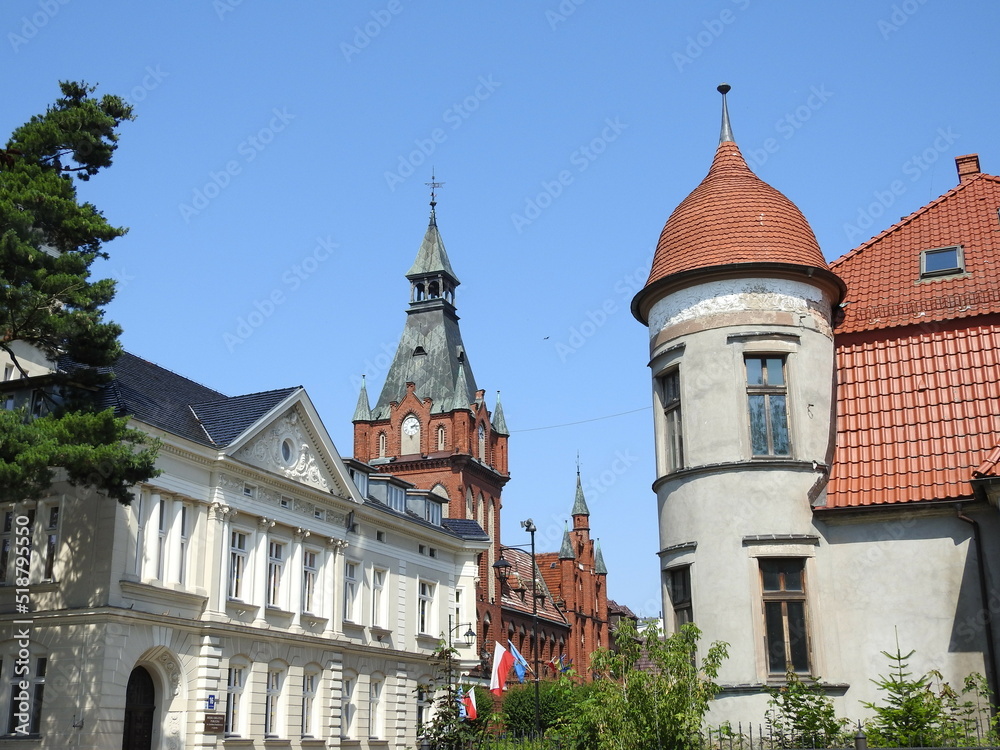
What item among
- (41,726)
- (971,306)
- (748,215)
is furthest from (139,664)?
(971,306)

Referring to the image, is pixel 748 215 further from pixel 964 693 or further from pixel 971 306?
pixel 964 693

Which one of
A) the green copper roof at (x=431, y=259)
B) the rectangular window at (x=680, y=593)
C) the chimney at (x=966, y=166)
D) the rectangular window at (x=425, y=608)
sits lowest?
the rectangular window at (x=680, y=593)

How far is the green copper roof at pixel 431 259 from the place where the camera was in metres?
76.5

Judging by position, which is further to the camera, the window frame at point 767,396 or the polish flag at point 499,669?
the polish flag at point 499,669

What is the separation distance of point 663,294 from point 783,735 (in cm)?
793

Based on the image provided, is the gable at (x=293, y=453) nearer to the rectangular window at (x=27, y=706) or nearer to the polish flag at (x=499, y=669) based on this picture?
the polish flag at (x=499, y=669)

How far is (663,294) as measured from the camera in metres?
19.4

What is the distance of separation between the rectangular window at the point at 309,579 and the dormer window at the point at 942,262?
77.3 ft

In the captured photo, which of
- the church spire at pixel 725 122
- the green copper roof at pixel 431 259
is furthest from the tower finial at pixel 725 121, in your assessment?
the green copper roof at pixel 431 259

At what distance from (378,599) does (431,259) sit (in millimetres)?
39332

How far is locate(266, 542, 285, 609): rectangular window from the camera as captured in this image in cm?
3447

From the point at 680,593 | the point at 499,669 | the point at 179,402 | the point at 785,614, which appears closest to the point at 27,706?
the point at 179,402

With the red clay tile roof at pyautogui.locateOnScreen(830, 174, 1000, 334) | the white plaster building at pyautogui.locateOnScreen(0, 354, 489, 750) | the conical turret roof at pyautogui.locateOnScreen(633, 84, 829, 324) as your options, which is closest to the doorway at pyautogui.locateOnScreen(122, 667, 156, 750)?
the white plaster building at pyautogui.locateOnScreen(0, 354, 489, 750)

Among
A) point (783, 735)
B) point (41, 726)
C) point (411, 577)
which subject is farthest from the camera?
point (411, 577)
